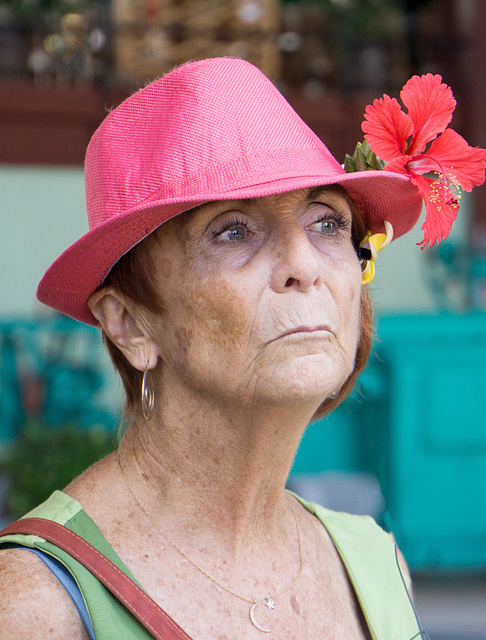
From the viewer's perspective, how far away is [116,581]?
1349mm

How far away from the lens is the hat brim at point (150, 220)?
54.6 inches

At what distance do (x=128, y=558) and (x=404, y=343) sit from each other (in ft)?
9.88

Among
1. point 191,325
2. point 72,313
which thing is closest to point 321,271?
point 191,325

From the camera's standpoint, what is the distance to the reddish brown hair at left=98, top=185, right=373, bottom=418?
1516mm

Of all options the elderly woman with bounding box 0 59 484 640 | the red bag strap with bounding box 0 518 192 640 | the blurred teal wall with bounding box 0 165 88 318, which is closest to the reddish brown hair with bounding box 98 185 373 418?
the elderly woman with bounding box 0 59 484 640

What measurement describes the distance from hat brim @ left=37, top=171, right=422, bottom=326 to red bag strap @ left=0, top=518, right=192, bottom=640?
1.42 feet

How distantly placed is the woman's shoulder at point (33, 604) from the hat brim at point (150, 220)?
19.0 inches

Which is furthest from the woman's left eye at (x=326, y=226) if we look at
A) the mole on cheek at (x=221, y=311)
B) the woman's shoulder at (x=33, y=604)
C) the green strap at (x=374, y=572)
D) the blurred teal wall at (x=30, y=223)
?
the blurred teal wall at (x=30, y=223)

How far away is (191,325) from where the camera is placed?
1.46 metres

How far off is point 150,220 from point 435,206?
52cm

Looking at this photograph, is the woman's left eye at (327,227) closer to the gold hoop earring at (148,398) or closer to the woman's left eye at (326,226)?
the woman's left eye at (326,226)

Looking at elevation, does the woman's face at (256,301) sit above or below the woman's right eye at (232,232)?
below

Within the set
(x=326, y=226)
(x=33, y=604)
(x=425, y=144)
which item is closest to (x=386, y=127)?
(x=425, y=144)

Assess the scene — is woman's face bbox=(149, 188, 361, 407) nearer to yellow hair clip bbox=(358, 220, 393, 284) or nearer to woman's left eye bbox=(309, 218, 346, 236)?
woman's left eye bbox=(309, 218, 346, 236)
